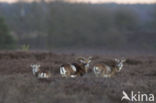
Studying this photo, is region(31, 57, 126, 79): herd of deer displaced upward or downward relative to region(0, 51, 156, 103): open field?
upward

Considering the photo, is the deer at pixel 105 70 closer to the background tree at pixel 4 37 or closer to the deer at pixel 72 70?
the deer at pixel 72 70

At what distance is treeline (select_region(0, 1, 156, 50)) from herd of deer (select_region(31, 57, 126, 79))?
Answer: 41738 mm

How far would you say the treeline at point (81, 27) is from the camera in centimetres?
6206

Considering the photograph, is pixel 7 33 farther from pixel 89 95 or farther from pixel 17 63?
pixel 89 95

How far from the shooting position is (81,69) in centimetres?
1808

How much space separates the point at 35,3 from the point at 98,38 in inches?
571
